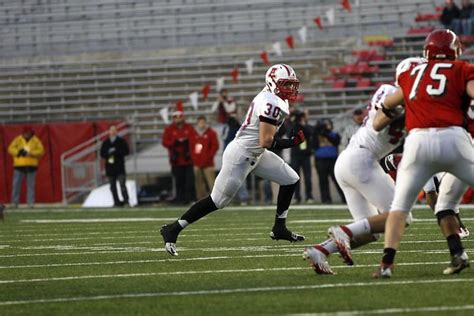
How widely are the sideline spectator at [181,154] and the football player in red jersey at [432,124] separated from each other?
45.8 ft

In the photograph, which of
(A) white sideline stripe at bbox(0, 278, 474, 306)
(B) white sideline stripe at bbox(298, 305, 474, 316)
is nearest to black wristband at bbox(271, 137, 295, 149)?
(A) white sideline stripe at bbox(0, 278, 474, 306)

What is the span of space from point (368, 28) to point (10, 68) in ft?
28.5

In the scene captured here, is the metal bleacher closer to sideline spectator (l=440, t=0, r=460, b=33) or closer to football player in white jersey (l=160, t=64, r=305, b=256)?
sideline spectator (l=440, t=0, r=460, b=33)

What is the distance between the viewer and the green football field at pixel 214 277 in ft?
20.5

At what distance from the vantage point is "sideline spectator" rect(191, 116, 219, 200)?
69.6 ft

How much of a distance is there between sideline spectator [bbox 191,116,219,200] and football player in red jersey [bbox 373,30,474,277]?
13884 mm

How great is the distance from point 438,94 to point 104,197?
1635 centimetres

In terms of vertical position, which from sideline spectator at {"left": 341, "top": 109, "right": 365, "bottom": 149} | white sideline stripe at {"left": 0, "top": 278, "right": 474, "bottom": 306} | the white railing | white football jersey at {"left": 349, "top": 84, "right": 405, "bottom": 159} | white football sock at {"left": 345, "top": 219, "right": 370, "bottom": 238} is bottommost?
the white railing

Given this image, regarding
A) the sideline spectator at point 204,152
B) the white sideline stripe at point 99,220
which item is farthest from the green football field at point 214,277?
the sideline spectator at point 204,152

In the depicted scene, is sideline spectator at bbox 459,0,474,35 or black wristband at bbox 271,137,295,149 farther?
sideline spectator at bbox 459,0,474,35

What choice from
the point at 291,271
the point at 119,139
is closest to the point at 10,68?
the point at 119,139

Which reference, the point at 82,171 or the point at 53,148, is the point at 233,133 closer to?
the point at 82,171

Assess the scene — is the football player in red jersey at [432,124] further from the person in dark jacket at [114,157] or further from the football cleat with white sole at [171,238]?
the person in dark jacket at [114,157]

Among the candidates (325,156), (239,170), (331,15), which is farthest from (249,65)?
(239,170)
